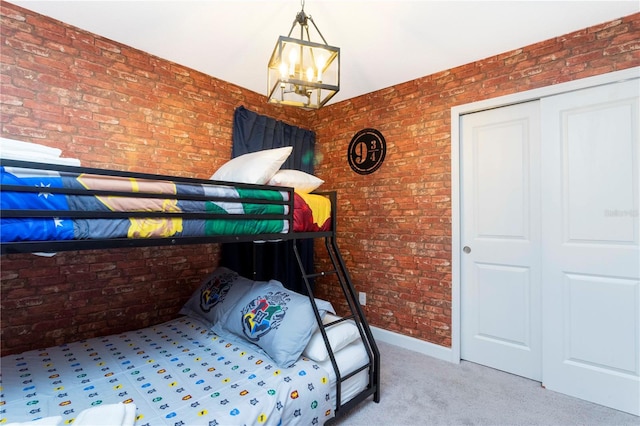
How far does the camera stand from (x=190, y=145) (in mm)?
2834

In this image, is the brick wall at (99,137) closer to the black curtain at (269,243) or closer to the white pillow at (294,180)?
the black curtain at (269,243)

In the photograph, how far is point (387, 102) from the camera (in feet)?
10.2

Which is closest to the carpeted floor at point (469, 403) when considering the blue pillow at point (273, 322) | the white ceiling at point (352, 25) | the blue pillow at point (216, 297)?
the blue pillow at point (273, 322)

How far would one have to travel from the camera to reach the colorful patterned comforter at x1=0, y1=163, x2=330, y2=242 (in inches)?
46.7

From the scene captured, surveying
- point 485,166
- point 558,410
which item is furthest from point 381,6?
point 558,410

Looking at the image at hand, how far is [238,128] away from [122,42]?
1123 millimetres

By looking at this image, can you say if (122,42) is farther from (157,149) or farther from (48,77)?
(157,149)

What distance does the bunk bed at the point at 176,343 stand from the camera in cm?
125

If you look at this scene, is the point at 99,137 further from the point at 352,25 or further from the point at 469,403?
the point at 469,403

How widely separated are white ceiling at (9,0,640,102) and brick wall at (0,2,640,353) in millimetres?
125

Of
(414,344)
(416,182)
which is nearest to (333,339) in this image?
(414,344)

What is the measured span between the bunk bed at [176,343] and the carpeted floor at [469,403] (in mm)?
163

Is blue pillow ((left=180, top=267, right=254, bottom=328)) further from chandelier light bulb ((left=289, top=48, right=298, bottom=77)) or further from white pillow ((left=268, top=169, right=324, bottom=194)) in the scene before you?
chandelier light bulb ((left=289, top=48, right=298, bottom=77))

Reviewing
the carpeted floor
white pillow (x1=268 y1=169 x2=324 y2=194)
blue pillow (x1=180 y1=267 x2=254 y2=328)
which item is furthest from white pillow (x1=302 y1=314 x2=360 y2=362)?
white pillow (x1=268 y1=169 x2=324 y2=194)
